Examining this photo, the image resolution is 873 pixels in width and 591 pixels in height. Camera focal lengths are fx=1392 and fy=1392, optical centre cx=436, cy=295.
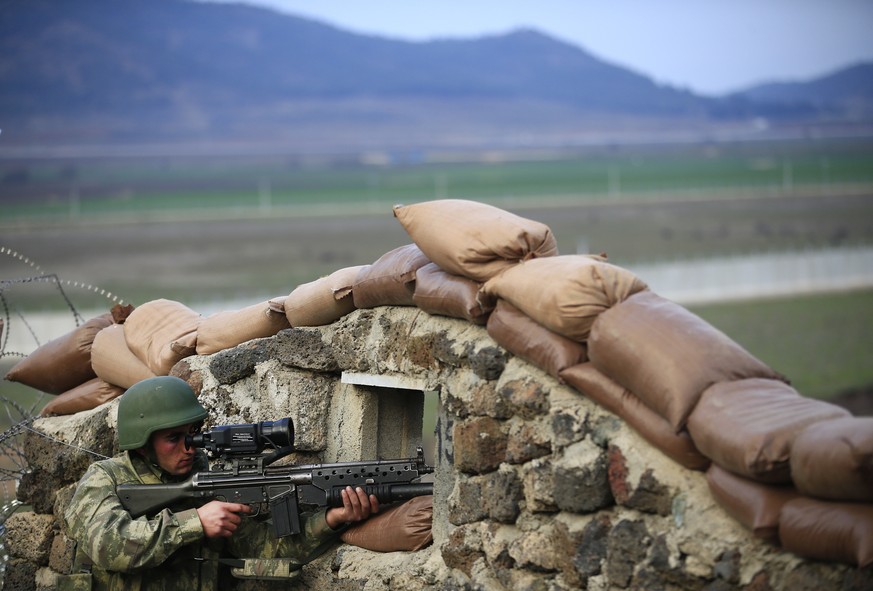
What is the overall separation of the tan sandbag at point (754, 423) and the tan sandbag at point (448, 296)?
103cm

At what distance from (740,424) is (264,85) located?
156567 millimetres

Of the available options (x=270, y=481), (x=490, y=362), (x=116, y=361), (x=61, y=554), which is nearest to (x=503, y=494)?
(x=490, y=362)

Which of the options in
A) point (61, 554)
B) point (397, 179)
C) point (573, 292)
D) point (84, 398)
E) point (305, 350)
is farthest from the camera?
point (397, 179)

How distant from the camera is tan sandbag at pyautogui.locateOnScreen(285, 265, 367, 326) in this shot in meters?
5.46

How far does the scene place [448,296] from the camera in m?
4.84

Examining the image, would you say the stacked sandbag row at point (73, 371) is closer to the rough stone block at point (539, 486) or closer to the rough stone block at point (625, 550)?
the rough stone block at point (539, 486)

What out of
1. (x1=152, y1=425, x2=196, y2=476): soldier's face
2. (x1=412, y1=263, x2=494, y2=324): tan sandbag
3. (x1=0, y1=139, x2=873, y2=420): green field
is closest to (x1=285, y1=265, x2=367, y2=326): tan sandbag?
(x1=412, y1=263, x2=494, y2=324): tan sandbag

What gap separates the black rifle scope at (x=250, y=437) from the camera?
5055mm

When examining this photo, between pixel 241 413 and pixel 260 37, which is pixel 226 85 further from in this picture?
pixel 241 413

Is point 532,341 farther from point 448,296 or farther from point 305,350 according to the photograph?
point 305,350

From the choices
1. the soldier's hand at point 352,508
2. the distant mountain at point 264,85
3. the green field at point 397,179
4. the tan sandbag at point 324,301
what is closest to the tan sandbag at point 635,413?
the soldier's hand at point 352,508

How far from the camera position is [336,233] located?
49281mm

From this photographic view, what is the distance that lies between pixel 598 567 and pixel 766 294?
29.0 m

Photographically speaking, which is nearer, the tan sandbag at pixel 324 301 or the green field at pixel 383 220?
the tan sandbag at pixel 324 301
